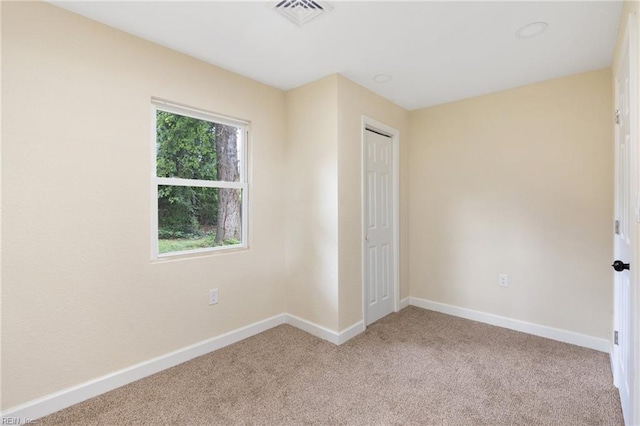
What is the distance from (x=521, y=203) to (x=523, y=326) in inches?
46.3

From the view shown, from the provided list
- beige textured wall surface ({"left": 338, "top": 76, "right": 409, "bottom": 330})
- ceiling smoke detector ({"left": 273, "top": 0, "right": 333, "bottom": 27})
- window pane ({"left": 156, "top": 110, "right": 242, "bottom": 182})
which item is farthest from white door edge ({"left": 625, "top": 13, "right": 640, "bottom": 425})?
window pane ({"left": 156, "top": 110, "right": 242, "bottom": 182})

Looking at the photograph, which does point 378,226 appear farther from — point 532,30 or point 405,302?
point 532,30

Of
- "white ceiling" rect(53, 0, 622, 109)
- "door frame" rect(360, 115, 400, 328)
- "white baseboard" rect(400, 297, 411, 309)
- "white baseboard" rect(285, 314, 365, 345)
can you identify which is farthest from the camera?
"white baseboard" rect(400, 297, 411, 309)

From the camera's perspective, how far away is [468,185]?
3.34m

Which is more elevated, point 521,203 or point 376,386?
point 521,203

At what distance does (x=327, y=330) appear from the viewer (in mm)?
2826

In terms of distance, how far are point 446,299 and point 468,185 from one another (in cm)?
129

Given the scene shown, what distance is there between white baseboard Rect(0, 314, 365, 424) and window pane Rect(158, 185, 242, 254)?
801 millimetres

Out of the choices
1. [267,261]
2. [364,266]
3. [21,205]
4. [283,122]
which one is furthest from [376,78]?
[21,205]

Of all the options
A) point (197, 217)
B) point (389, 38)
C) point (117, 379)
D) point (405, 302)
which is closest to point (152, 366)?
point (117, 379)

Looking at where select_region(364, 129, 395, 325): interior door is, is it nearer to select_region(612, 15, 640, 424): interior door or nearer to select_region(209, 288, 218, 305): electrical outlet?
select_region(209, 288, 218, 305): electrical outlet

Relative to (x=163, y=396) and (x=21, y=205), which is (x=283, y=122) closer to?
(x=21, y=205)

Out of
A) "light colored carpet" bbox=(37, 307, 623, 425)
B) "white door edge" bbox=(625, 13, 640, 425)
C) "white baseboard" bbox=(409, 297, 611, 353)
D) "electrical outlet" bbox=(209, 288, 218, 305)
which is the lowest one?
"light colored carpet" bbox=(37, 307, 623, 425)

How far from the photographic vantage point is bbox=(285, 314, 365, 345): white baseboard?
Result: 2766mm
